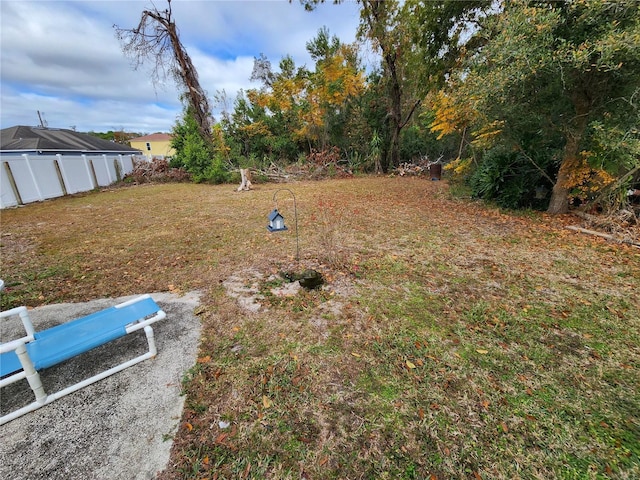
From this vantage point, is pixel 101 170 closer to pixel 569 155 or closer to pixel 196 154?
pixel 196 154

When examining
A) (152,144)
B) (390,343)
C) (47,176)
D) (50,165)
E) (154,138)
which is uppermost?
(154,138)

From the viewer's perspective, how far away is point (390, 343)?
2.42m

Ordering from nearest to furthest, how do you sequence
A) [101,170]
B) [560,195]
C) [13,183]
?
1. [560,195]
2. [13,183]
3. [101,170]

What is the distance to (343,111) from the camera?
15789 mm

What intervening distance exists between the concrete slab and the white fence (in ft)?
29.0

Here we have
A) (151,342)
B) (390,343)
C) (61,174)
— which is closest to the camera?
(151,342)

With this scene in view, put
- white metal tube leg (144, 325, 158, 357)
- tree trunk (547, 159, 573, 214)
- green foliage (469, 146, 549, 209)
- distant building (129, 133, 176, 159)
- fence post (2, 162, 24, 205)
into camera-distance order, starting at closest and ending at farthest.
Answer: white metal tube leg (144, 325, 158, 357), tree trunk (547, 159, 573, 214), green foliage (469, 146, 549, 209), fence post (2, 162, 24, 205), distant building (129, 133, 176, 159)

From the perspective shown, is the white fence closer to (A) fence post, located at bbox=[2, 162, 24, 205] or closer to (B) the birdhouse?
(A) fence post, located at bbox=[2, 162, 24, 205]

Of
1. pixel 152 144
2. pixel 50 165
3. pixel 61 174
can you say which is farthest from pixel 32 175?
pixel 152 144

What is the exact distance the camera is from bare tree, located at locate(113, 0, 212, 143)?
38.5 ft

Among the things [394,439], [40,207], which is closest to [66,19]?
[40,207]

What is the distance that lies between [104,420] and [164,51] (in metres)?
16.0

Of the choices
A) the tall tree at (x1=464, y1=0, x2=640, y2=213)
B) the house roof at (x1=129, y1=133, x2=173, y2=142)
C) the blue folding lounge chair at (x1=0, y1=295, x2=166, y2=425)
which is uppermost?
the house roof at (x1=129, y1=133, x2=173, y2=142)

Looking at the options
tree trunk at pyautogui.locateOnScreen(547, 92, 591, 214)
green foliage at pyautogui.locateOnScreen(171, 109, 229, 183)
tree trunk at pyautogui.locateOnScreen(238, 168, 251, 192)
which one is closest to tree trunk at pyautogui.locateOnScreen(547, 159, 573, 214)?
tree trunk at pyautogui.locateOnScreen(547, 92, 591, 214)
